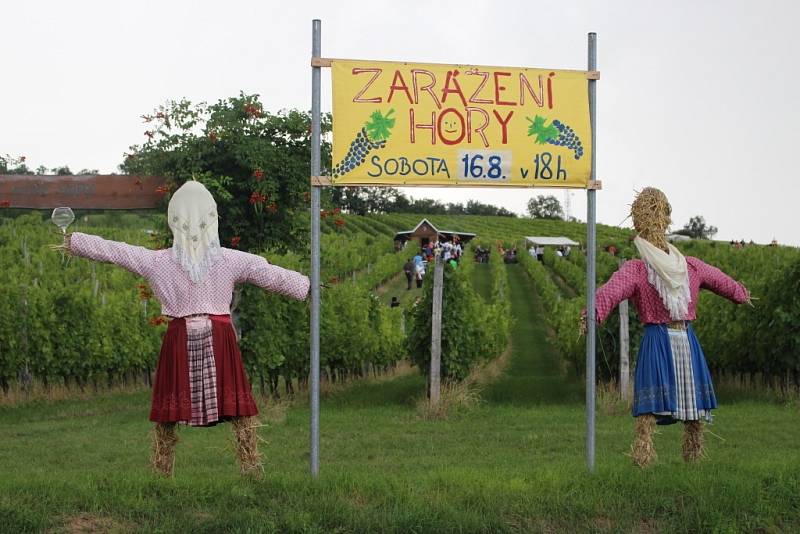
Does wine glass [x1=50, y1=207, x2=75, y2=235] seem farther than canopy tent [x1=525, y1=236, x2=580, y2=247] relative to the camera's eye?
No

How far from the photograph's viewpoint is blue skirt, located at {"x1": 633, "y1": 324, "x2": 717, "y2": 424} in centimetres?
625

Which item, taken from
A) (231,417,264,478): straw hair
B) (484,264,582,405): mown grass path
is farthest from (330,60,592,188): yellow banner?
(484,264,582,405): mown grass path

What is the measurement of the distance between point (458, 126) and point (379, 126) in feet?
1.70

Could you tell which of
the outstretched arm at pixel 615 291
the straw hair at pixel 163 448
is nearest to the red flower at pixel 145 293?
the straw hair at pixel 163 448

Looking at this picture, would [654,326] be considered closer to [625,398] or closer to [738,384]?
[625,398]

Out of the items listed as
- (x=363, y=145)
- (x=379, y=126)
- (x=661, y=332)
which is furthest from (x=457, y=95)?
(x=661, y=332)

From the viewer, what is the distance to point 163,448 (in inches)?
235

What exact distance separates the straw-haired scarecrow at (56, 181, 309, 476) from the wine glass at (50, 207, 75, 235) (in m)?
0.08

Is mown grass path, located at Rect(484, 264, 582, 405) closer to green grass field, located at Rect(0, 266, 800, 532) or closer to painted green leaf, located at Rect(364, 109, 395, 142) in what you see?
green grass field, located at Rect(0, 266, 800, 532)

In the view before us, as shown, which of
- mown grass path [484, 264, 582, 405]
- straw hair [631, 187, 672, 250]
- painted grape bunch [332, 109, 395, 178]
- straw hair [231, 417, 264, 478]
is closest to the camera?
straw hair [231, 417, 264, 478]

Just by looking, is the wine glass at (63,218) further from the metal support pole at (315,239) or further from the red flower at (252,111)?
the red flower at (252,111)

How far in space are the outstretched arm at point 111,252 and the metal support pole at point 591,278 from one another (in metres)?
2.67

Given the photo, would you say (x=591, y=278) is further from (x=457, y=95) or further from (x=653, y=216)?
(x=457, y=95)

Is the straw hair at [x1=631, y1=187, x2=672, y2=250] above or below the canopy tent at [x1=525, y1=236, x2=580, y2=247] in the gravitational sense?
below
